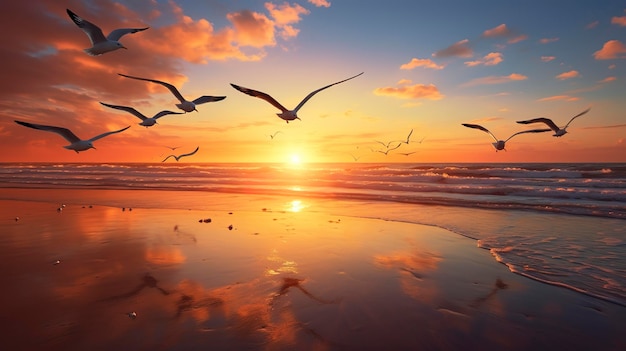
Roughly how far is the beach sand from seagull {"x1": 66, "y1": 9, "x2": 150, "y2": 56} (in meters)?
5.77

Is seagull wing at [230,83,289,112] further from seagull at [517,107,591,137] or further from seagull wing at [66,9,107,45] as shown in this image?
seagull at [517,107,591,137]

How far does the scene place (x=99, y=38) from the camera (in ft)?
33.7

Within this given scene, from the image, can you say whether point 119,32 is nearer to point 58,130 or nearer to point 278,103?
point 58,130

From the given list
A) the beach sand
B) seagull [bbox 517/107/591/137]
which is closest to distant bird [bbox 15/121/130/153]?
the beach sand

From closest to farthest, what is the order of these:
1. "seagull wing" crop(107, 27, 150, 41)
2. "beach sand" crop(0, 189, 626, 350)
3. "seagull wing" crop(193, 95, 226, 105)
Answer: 1. "beach sand" crop(0, 189, 626, 350)
2. "seagull wing" crop(107, 27, 150, 41)
3. "seagull wing" crop(193, 95, 226, 105)

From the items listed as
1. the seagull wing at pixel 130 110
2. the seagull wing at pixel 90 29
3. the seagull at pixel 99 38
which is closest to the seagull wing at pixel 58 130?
the seagull wing at pixel 130 110

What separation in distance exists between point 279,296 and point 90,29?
996 cm

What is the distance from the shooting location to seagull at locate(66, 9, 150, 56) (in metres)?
9.75

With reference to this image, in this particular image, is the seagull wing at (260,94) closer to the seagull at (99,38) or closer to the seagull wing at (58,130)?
the seagull at (99,38)

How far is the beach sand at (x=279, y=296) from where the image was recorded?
399cm

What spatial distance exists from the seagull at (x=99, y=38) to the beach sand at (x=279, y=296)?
5.77 metres

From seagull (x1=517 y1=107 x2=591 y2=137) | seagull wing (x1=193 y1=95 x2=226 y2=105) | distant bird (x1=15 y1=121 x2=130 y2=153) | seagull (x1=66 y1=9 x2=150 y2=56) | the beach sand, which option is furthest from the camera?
seagull (x1=517 y1=107 x2=591 y2=137)

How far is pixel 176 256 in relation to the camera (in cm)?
745

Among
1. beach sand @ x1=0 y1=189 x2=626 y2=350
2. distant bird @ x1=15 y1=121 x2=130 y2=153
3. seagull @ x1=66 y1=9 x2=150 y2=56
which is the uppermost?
seagull @ x1=66 y1=9 x2=150 y2=56
